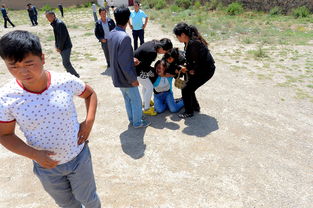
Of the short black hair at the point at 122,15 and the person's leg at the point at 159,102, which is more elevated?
the short black hair at the point at 122,15

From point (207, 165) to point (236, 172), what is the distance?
37 cm

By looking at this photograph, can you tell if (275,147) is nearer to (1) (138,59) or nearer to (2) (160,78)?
(2) (160,78)

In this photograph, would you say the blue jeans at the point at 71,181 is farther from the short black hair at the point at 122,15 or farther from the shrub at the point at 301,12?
the shrub at the point at 301,12

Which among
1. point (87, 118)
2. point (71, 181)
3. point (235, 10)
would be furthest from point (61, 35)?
point (235, 10)

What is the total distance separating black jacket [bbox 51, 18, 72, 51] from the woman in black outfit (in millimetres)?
3034

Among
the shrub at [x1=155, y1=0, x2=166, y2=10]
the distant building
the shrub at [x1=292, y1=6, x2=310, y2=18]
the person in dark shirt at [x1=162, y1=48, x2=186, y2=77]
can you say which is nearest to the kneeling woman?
the person in dark shirt at [x1=162, y1=48, x2=186, y2=77]

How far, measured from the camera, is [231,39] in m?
10.3

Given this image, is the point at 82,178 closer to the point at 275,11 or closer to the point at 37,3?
the point at 275,11

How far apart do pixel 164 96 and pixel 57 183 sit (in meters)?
3.02

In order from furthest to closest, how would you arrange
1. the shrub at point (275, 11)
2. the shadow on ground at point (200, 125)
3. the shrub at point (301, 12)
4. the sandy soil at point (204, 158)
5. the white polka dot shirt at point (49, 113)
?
the shrub at point (275, 11) < the shrub at point (301, 12) < the shadow on ground at point (200, 125) < the sandy soil at point (204, 158) < the white polka dot shirt at point (49, 113)

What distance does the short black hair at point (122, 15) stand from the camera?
135 inches

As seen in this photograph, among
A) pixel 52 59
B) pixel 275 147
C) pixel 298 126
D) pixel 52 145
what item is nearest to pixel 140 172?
pixel 52 145

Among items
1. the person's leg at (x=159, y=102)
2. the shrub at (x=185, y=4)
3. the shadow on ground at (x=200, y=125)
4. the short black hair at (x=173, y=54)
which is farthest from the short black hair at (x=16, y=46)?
the shrub at (x=185, y=4)

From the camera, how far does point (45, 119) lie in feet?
5.09
